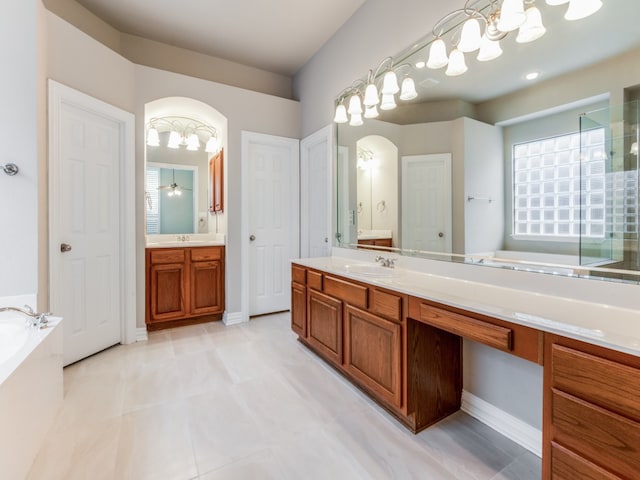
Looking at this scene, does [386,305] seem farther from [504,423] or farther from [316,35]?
[316,35]

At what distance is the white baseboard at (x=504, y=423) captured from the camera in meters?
1.48

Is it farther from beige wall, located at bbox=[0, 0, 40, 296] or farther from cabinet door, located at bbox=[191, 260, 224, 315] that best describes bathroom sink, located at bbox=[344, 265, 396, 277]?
beige wall, located at bbox=[0, 0, 40, 296]

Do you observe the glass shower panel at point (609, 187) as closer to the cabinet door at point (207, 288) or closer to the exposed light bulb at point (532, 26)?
the exposed light bulb at point (532, 26)

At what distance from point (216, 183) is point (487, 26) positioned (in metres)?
3.07

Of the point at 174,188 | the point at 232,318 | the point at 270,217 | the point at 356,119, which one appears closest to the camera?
the point at 356,119

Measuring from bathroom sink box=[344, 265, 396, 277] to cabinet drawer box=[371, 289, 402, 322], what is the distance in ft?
0.84

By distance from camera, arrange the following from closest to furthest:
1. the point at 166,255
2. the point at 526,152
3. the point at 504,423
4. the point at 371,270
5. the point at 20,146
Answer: the point at 526,152
the point at 504,423
the point at 20,146
the point at 371,270
the point at 166,255

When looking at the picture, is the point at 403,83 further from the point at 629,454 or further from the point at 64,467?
the point at 64,467

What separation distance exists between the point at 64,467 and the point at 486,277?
2278mm

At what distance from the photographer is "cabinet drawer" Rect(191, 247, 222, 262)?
3312 mm

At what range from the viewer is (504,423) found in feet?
5.27

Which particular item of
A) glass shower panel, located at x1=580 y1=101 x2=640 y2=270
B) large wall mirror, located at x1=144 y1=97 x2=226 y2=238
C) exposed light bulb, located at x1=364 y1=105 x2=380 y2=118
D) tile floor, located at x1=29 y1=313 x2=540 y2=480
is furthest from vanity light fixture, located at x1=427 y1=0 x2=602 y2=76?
large wall mirror, located at x1=144 y1=97 x2=226 y2=238

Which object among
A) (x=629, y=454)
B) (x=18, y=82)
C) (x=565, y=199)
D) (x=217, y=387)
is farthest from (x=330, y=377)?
(x=18, y=82)

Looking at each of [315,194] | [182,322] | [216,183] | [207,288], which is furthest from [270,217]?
[182,322]
